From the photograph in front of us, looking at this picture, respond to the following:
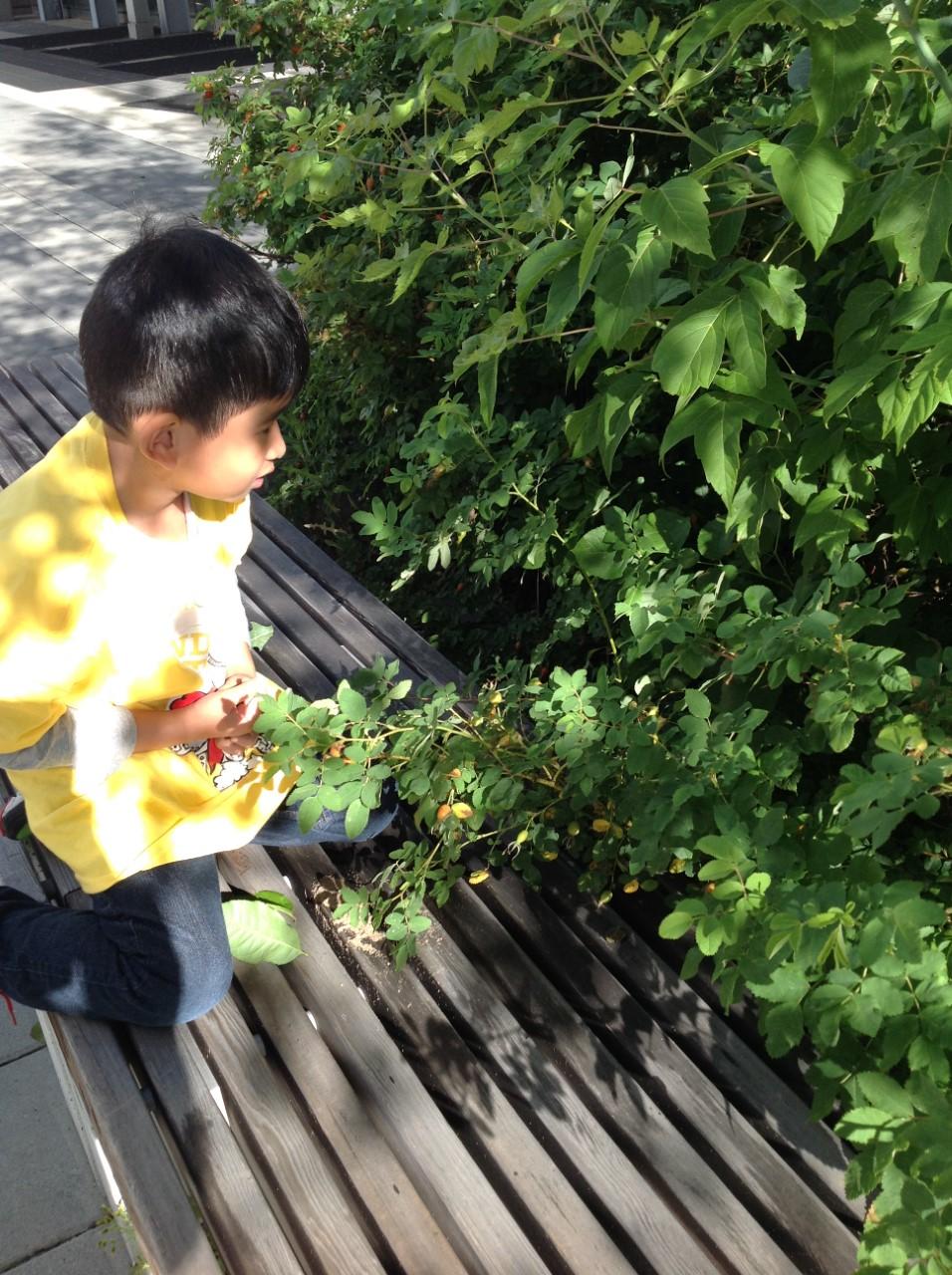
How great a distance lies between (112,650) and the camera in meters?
2.01

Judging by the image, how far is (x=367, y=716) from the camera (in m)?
1.85

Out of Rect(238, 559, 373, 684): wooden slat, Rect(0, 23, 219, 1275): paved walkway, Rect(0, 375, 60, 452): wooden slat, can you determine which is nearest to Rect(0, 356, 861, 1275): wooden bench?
Rect(0, 23, 219, 1275): paved walkway

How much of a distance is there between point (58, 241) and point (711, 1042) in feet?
22.3

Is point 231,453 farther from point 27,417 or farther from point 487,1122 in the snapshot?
point 27,417

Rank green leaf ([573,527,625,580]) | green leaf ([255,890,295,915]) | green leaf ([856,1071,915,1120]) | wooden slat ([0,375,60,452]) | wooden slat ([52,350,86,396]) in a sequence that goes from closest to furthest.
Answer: green leaf ([856,1071,915,1120]) → green leaf ([573,527,625,580]) → green leaf ([255,890,295,915]) → wooden slat ([0,375,60,452]) → wooden slat ([52,350,86,396])

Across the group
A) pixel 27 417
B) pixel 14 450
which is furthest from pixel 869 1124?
pixel 27 417

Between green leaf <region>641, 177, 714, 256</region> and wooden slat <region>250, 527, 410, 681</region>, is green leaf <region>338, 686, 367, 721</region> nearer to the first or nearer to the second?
wooden slat <region>250, 527, 410, 681</region>

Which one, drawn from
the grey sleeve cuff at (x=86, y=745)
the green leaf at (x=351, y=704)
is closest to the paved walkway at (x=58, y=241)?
the grey sleeve cuff at (x=86, y=745)

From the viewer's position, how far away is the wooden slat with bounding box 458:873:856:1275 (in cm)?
159

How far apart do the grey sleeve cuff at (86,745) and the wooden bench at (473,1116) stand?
0.41 metres

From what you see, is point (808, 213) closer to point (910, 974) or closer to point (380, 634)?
point (910, 974)

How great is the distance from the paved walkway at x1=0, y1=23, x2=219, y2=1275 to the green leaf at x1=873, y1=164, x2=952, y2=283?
203 centimetres

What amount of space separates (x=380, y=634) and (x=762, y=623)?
4.02 ft

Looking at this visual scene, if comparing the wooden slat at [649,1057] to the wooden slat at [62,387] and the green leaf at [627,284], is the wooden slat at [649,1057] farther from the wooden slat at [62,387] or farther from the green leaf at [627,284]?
the wooden slat at [62,387]
